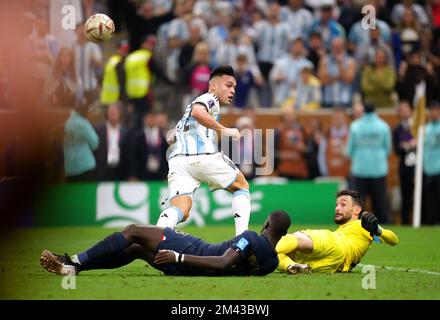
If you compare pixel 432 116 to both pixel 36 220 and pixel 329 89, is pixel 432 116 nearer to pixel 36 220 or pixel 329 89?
pixel 329 89

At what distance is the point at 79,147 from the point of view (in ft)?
60.1

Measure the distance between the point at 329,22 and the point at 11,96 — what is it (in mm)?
13423

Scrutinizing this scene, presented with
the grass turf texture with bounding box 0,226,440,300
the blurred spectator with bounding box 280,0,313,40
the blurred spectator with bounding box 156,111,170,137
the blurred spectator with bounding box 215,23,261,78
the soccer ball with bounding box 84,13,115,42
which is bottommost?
the grass turf texture with bounding box 0,226,440,300

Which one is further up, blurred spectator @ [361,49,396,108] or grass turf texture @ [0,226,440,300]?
blurred spectator @ [361,49,396,108]

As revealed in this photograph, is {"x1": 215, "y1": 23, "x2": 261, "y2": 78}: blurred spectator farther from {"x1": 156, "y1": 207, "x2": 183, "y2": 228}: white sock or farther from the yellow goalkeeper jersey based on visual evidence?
the yellow goalkeeper jersey

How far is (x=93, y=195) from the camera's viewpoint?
19344mm

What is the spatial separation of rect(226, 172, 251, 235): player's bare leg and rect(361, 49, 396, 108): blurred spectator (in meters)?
9.75

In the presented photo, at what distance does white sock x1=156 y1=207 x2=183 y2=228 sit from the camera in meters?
10.9

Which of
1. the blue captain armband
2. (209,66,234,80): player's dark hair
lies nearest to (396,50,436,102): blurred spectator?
(209,66,234,80): player's dark hair

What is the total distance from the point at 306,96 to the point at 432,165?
9.91ft

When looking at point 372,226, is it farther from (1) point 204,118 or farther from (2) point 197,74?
(2) point 197,74

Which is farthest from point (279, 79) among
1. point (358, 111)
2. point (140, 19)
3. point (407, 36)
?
point (140, 19)

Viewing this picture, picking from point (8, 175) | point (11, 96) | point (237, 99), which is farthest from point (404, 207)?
point (11, 96)

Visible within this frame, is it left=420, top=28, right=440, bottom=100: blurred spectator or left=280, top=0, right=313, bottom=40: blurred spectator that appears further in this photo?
left=280, top=0, right=313, bottom=40: blurred spectator
